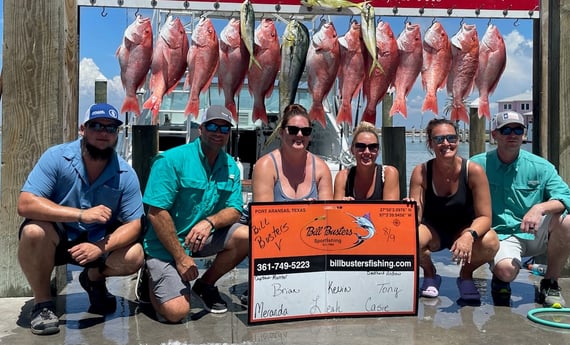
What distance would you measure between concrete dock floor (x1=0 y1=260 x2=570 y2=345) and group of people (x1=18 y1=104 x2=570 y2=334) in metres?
0.11

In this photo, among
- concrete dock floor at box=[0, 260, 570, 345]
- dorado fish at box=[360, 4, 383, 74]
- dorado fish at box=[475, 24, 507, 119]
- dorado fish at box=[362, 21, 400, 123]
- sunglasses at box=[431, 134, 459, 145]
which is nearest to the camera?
concrete dock floor at box=[0, 260, 570, 345]

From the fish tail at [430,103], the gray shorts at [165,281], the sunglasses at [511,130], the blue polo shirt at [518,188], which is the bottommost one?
the gray shorts at [165,281]

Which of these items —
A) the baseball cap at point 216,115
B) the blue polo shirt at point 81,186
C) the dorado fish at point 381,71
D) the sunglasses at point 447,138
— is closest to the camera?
the blue polo shirt at point 81,186

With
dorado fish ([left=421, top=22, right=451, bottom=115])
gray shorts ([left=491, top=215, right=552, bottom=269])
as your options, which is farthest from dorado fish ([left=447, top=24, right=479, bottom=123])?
gray shorts ([left=491, top=215, right=552, bottom=269])

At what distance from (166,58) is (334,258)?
1.94m

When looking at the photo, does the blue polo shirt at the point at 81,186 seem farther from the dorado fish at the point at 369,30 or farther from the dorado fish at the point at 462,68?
the dorado fish at the point at 462,68

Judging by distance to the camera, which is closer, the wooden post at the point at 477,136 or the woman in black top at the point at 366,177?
the woman in black top at the point at 366,177

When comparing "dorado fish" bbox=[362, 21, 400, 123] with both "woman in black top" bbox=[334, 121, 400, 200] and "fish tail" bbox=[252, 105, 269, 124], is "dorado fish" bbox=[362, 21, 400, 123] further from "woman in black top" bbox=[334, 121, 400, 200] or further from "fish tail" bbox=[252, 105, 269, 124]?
"fish tail" bbox=[252, 105, 269, 124]

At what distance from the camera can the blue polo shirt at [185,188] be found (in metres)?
3.38

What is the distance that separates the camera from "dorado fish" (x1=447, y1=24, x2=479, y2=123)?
4.41 m

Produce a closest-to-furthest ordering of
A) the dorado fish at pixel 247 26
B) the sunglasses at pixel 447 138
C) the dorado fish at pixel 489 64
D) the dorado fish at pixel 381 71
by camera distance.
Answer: the sunglasses at pixel 447 138 → the dorado fish at pixel 247 26 → the dorado fish at pixel 381 71 → the dorado fish at pixel 489 64

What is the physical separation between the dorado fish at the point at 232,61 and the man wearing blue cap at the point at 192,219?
74cm

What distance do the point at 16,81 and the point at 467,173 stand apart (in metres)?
2.99

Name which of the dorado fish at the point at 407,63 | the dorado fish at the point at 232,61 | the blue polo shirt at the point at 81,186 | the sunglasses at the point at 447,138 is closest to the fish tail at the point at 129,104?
the dorado fish at the point at 232,61
